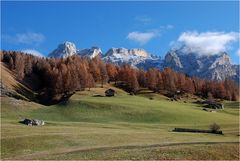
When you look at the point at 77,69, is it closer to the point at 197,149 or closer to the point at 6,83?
the point at 6,83

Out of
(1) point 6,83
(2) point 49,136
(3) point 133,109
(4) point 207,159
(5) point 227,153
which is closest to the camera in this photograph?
(4) point 207,159

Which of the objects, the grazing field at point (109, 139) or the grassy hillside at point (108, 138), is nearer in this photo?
the grazing field at point (109, 139)

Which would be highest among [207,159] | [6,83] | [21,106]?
[6,83]

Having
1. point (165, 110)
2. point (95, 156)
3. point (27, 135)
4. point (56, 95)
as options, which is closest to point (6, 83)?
point (56, 95)

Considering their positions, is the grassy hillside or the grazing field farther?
the grassy hillside

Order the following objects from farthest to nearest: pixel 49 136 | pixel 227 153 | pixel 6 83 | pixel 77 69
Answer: pixel 77 69
pixel 6 83
pixel 49 136
pixel 227 153

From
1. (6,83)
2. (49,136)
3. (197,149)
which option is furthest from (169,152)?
(6,83)

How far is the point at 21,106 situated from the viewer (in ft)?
360

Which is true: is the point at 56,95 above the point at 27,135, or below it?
above

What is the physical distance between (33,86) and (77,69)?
71.0 feet

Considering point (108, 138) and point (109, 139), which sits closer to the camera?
point (109, 139)

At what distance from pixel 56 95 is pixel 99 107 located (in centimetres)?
5861

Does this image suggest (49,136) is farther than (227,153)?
Yes

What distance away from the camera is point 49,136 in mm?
51781
